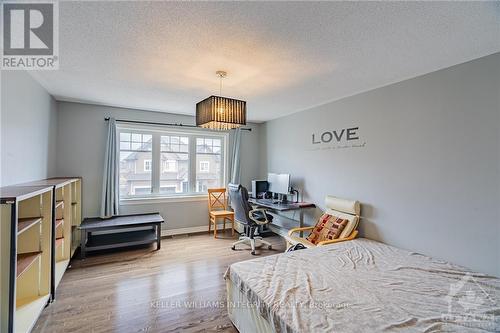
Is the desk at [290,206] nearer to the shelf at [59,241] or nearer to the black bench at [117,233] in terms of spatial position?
the black bench at [117,233]

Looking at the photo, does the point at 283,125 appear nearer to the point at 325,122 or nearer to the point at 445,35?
the point at 325,122

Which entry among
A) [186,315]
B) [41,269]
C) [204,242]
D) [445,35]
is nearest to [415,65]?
[445,35]

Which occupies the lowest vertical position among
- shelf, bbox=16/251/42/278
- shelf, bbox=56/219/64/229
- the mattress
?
the mattress

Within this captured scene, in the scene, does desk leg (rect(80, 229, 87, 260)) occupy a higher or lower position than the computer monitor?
lower

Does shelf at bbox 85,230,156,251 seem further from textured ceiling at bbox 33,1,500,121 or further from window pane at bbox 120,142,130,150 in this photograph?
textured ceiling at bbox 33,1,500,121

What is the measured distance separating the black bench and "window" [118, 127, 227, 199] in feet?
2.08

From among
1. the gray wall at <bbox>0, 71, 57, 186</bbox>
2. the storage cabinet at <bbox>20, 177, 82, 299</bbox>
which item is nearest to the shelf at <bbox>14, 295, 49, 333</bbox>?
the storage cabinet at <bbox>20, 177, 82, 299</bbox>

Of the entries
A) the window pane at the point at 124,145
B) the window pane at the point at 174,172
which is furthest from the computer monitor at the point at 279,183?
the window pane at the point at 124,145

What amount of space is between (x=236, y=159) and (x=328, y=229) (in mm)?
2560

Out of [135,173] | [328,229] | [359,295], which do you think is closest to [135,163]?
[135,173]

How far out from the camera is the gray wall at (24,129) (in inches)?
84.8

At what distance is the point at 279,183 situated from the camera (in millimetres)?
4566

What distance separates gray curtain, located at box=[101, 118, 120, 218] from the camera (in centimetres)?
398

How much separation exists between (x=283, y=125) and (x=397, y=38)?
3.08 meters
